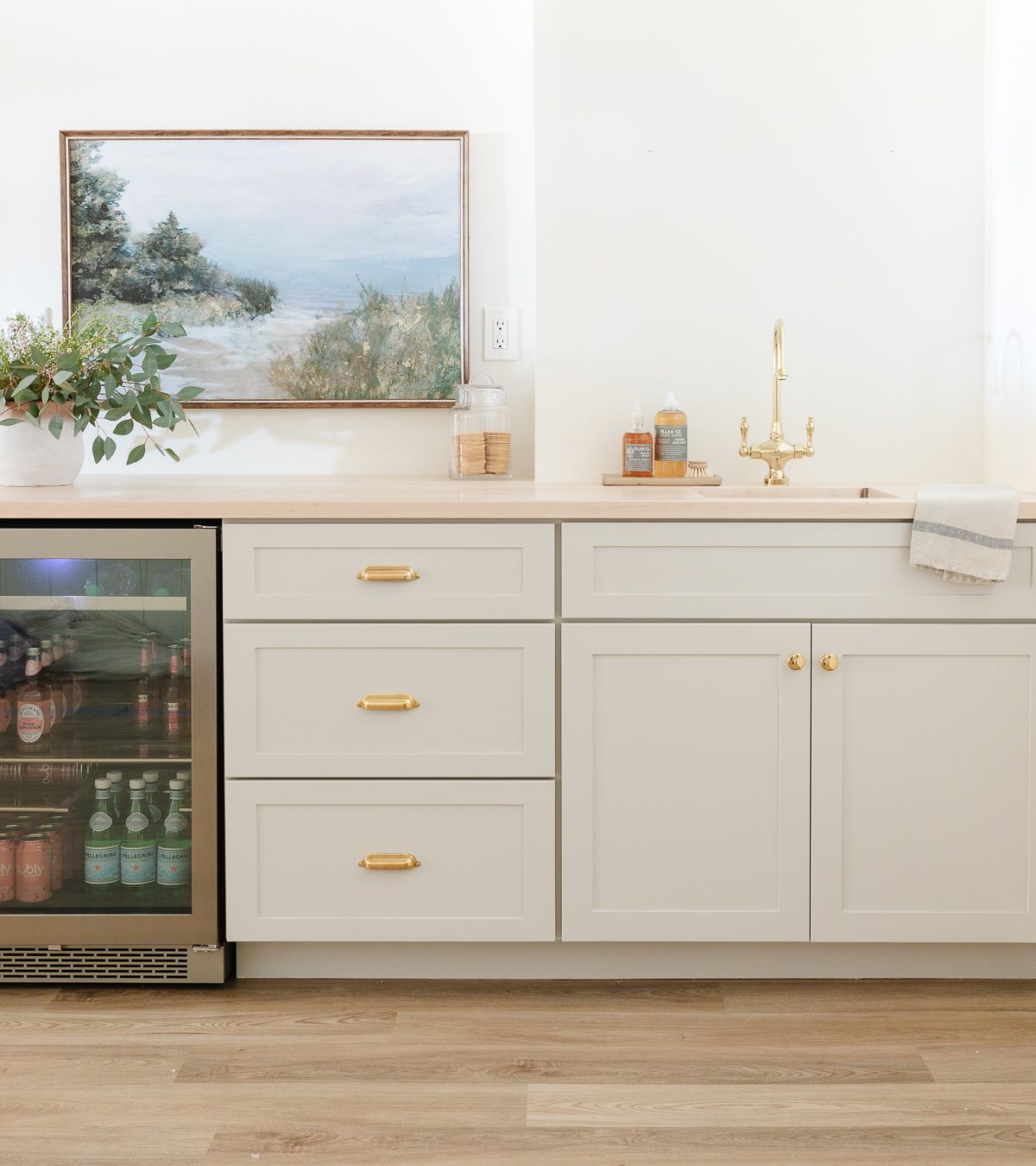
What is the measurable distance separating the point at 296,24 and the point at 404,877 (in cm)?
197

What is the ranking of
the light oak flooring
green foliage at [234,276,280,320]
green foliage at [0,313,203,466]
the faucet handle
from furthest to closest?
1. green foliage at [234,276,280,320]
2. the faucet handle
3. green foliage at [0,313,203,466]
4. the light oak flooring

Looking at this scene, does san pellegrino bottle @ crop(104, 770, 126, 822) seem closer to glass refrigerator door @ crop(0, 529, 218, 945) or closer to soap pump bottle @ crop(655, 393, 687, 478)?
glass refrigerator door @ crop(0, 529, 218, 945)

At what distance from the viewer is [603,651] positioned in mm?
1884

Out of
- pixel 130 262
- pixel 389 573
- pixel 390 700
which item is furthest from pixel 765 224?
pixel 130 262

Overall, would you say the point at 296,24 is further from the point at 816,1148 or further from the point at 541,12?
the point at 816,1148

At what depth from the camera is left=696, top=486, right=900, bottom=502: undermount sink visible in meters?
2.29

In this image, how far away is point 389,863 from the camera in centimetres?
190

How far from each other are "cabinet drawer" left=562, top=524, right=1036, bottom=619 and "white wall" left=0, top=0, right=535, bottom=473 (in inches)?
37.7

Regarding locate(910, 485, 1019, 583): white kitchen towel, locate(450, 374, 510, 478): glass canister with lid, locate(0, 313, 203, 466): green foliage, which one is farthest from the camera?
locate(450, 374, 510, 478): glass canister with lid

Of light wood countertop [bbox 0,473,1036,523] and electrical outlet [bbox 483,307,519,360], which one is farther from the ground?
electrical outlet [bbox 483,307,519,360]

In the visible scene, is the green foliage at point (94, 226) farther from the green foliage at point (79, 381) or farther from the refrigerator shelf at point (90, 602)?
the refrigerator shelf at point (90, 602)

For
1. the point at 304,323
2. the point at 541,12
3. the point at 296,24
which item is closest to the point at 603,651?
the point at 304,323

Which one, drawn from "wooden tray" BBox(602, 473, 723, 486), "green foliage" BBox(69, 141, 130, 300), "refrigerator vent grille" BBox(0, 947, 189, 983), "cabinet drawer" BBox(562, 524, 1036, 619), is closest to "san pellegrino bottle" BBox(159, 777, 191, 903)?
"refrigerator vent grille" BBox(0, 947, 189, 983)

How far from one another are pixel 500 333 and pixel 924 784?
140 centimetres
